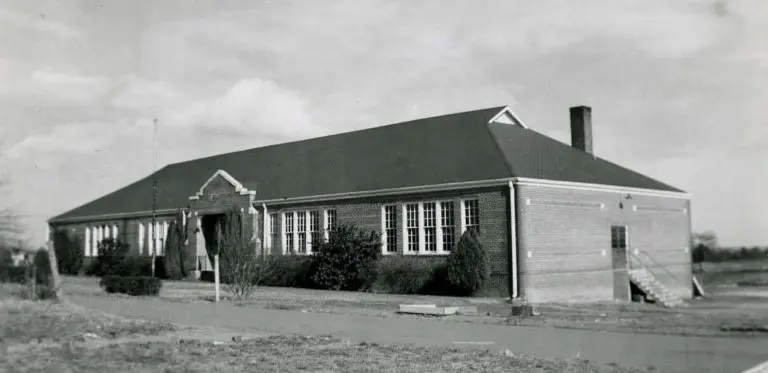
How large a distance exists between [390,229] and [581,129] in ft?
38.6

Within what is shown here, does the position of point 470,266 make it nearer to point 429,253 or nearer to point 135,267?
point 429,253

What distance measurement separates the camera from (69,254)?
169 feet

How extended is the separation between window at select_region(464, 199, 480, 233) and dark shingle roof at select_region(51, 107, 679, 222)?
0.97 metres

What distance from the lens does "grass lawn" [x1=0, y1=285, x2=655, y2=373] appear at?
1027cm

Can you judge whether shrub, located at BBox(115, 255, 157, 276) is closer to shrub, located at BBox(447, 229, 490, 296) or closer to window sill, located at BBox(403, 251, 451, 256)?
window sill, located at BBox(403, 251, 451, 256)

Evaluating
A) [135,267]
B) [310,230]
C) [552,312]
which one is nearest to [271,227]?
[310,230]

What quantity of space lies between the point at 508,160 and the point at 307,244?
456 inches

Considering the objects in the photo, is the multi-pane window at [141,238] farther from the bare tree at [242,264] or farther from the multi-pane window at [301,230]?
the bare tree at [242,264]

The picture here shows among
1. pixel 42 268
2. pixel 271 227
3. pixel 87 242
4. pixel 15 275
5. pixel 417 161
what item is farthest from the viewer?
pixel 87 242

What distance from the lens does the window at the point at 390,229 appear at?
3162cm

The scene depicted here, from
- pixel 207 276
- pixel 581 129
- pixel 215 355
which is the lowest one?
pixel 215 355

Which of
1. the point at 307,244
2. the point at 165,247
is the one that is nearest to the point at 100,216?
the point at 165,247

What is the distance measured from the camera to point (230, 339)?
13500 mm

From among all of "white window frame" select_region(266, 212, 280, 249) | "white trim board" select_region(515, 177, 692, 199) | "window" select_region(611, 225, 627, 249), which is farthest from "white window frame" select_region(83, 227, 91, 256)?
"window" select_region(611, 225, 627, 249)
